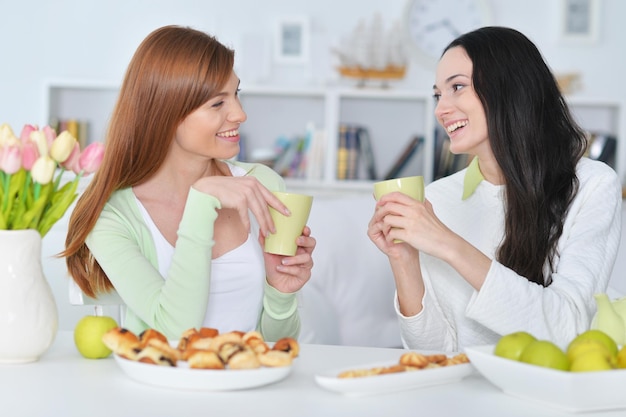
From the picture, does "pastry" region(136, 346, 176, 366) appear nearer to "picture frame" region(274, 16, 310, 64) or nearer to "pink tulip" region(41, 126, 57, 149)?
"pink tulip" region(41, 126, 57, 149)

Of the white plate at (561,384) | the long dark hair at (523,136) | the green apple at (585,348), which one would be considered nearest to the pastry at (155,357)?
the white plate at (561,384)

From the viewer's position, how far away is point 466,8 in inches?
179

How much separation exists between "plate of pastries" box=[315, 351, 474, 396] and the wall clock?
11.6 ft

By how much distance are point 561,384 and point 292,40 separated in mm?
3718

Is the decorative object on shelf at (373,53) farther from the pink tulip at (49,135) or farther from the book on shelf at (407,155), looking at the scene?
the pink tulip at (49,135)

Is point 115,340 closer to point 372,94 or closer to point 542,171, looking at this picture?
point 542,171

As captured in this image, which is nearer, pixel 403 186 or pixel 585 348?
pixel 585 348

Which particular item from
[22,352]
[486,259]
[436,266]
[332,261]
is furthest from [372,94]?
[22,352]

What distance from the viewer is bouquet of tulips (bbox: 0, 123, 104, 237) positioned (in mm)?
1240

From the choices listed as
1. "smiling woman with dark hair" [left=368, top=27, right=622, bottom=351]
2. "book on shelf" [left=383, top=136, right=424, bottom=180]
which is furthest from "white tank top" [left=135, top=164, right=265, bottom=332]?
"book on shelf" [left=383, top=136, right=424, bottom=180]

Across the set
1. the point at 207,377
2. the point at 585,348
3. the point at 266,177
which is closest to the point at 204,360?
the point at 207,377

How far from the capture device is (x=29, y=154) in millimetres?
1245

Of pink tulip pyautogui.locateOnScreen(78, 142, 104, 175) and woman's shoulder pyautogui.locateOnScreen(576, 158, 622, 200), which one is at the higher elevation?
pink tulip pyautogui.locateOnScreen(78, 142, 104, 175)

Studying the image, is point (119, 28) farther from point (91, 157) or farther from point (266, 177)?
point (91, 157)
